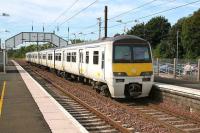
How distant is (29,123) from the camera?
38.9 feet

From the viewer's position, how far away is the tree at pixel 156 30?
102m

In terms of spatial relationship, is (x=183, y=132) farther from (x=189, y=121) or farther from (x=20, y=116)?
(x=20, y=116)

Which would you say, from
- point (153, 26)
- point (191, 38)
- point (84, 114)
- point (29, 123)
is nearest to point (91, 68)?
point (84, 114)

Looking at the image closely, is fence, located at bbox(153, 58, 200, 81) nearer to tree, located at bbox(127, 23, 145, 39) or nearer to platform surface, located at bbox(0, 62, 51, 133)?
platform surface, located at bbox(0, 62, 51, 133)

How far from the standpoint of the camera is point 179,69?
34.0 meters

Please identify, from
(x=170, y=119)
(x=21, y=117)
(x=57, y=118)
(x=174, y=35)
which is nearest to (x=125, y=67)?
(x=170, y=119)

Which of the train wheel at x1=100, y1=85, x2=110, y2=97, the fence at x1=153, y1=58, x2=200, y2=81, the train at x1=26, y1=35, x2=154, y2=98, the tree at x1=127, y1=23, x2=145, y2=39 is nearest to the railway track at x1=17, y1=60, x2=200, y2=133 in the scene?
the train at x1=26, y1=35, x2=154, y2=98

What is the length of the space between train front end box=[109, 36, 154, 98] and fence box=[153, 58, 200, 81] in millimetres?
11817

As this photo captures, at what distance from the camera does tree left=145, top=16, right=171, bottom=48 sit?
10250cm

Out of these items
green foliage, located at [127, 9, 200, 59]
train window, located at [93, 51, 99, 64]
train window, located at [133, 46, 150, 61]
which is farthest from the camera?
green foliage, located at [127, 9, 200, 59]

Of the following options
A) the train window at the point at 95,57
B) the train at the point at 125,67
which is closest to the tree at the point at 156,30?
the train window at the point at 95,57

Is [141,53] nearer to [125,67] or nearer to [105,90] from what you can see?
[125,67]

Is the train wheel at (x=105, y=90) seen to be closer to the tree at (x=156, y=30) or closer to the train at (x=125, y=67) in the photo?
the train at (x=125, y=67)

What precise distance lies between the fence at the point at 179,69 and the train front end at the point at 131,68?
1182 centimetres
